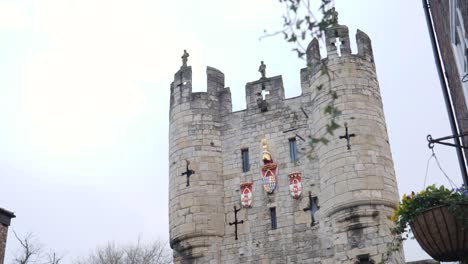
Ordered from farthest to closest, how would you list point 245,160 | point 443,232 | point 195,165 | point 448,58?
1. point 245,160
2. point 195,165
3. point 448,58
4. point 443,232

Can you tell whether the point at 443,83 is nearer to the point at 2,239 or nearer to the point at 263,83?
the point at 2,239

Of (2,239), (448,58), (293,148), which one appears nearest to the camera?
(448,58)

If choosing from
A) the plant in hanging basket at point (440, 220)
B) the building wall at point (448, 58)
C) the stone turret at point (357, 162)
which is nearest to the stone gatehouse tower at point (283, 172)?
the stone turret at point (357, 162)

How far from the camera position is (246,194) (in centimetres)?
1697

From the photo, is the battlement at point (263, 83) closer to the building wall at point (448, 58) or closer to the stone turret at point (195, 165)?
the stone turret at point (195, 165)

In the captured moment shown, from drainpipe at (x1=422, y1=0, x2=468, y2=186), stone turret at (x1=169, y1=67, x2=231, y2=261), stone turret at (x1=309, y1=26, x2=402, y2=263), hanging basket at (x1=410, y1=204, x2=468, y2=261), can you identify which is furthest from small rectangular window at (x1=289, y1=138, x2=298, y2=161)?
hanging basket at (x1=410, y1=204, x2=468, y2=261)

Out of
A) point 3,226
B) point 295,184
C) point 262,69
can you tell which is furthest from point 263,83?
point 3,226

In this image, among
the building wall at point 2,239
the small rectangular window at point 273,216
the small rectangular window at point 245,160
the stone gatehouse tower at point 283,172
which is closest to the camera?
the building wall at point 2,239

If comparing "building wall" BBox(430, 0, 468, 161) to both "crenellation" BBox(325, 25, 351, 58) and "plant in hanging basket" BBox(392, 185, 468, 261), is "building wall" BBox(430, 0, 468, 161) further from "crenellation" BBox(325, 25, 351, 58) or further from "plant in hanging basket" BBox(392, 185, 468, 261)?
"crenellation" BBox(325, 25, 351, 58)

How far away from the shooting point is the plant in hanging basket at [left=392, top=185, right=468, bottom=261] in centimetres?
603

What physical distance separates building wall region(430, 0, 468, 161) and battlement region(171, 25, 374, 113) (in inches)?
272

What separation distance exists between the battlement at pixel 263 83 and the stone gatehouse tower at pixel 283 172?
29 mm

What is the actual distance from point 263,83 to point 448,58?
937 cm

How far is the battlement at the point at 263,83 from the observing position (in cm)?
1681
